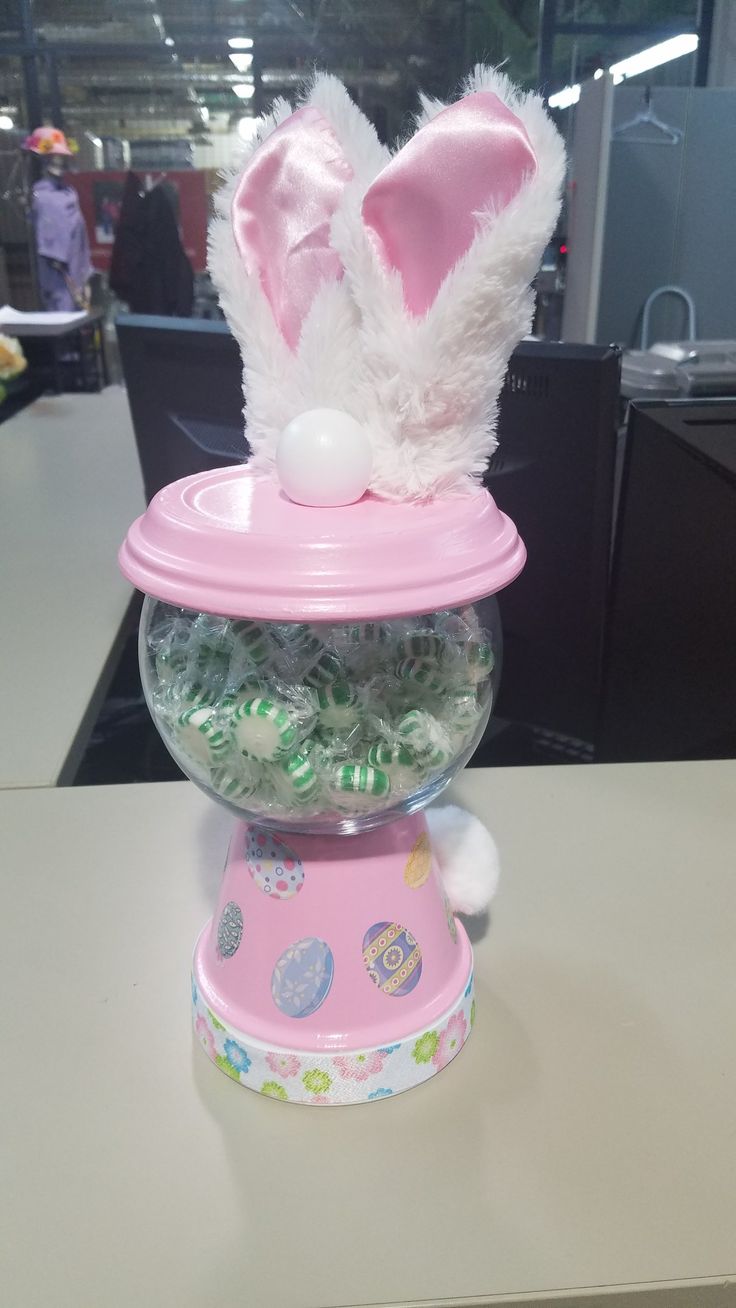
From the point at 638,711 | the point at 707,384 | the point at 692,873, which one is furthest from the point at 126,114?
the point at 692,873

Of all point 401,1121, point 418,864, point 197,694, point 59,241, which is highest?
point 59,241

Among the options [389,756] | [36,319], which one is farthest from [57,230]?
[389,756]

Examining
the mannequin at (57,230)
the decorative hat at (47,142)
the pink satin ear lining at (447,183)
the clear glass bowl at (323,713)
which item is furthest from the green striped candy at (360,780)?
the decorative hat at (47,142)

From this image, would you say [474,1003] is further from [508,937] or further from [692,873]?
[692,873]

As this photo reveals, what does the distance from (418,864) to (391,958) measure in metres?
0.05

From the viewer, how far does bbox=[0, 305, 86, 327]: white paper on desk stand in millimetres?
2678

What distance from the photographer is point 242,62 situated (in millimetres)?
4207

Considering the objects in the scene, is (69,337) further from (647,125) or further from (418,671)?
(418,671)

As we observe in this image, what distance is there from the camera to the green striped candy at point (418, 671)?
486 mm

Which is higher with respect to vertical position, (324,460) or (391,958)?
(324,460)

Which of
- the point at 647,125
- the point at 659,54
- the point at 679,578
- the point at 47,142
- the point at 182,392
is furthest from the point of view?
the point at 659,54

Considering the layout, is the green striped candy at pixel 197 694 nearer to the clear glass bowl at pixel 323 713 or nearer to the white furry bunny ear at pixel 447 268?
the clear glass bowl at pixel 323 713

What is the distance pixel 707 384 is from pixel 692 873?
4.72 feet

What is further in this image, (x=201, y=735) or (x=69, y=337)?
(x=69, y=337)
